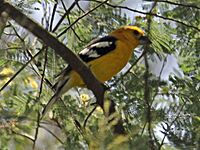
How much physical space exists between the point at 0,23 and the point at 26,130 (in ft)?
1.37

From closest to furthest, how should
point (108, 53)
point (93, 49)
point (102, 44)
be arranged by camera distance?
point (93, 49)
point (102, 44)
point (108, 53)

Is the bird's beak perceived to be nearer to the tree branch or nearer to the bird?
the bird

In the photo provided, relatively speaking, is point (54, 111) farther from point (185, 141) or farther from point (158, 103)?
point (185, 141)

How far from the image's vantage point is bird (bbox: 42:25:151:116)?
12.1 ft

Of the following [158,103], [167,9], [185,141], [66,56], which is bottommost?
[185,141]

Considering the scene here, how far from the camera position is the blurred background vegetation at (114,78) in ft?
7.69

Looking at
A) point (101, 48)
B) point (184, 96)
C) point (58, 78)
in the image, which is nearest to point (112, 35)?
point (101, 48)

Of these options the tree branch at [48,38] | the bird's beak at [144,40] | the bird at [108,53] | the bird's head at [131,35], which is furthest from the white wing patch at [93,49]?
the tree branch at [48,38]

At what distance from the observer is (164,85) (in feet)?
10.8

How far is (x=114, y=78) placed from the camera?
4.08m

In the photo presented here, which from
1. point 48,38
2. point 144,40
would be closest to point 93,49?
point 144,40

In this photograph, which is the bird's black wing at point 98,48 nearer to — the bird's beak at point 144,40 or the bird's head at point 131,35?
the bird's head at point 131,35

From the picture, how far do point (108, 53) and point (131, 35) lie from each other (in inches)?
8.0

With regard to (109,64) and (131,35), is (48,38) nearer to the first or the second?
(109,64)
